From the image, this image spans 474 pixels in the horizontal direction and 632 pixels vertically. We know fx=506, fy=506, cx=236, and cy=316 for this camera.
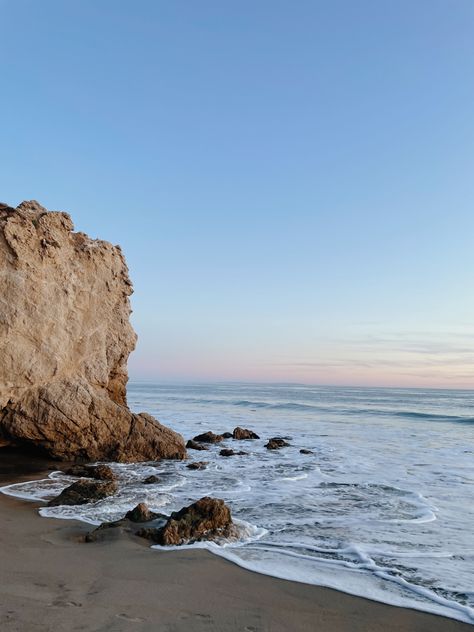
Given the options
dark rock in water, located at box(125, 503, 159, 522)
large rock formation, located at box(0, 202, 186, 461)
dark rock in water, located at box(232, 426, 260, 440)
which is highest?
large rock formation, located at box(0, 202, 186, 461)

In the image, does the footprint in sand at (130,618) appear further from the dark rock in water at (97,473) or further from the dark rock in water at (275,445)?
the dark rock in water at (275,445)

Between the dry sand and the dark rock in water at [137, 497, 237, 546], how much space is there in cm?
38

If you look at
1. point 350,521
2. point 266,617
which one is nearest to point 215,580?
point 266,617

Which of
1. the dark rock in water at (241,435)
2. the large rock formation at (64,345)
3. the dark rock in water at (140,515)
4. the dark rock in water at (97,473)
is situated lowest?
the dark rock in water at (241,435)

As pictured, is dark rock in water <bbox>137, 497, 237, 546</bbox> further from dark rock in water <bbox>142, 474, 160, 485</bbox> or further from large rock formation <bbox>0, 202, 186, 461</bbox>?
large rock formation <bbox>0, 202, 186, 461</bbox>

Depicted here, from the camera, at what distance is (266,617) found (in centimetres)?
447

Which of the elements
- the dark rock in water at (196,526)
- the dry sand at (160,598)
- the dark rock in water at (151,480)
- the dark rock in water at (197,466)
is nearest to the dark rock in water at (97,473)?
the dark rock in water at (151,480)

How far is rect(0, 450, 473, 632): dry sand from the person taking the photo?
4.19m

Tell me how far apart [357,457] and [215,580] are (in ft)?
34.5

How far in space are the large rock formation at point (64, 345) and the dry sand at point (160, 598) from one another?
5.86m

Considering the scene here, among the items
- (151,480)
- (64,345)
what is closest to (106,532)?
(151,480)

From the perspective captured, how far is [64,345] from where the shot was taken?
40.8 ft

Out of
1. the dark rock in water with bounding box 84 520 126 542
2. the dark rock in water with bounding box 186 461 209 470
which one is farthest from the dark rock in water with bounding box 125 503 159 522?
the dark rock in water with bounding box 186 461 209 470

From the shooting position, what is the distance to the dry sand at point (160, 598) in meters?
4.19
